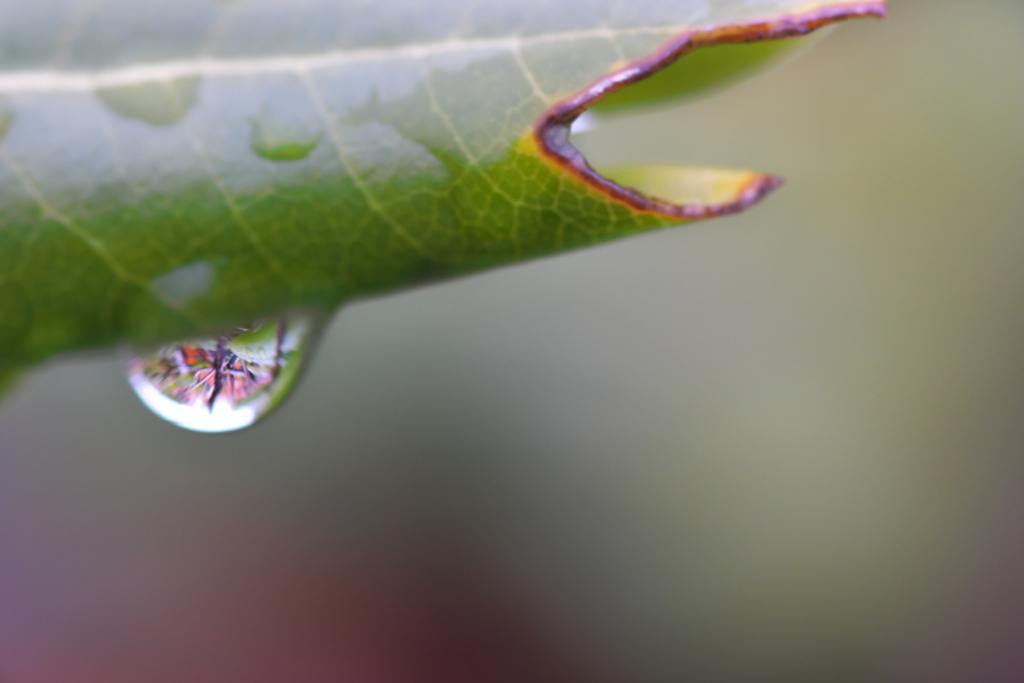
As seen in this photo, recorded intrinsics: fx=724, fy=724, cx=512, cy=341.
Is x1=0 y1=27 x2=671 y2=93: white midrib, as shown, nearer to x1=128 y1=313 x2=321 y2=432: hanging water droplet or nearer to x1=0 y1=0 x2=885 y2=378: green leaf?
x1=0 y1=0 x2=885 y2=378: green leaf

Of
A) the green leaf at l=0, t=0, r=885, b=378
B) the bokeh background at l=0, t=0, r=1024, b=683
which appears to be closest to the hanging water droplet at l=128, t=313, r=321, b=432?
the green leaf at l=0, t=0, r=885, b=378

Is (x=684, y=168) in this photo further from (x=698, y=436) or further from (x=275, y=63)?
(x=698, y=436)

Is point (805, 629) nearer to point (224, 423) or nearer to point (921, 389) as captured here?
point (921, 389)

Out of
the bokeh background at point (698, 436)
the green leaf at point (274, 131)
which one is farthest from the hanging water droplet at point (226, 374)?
the bokeh background at point (698, 436)

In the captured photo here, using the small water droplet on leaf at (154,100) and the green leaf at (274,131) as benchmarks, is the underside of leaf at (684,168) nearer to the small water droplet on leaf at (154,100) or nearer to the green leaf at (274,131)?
the green leaf at (274,131)

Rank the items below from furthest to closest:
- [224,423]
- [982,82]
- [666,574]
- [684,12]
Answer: [982,82], [666,574], [224,423], [684,12]

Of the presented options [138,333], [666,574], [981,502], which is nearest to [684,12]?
[138,333]
